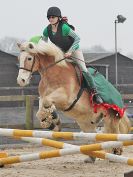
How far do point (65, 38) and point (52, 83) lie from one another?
2.29ft

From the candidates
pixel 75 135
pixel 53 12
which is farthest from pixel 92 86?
pixel 75 135

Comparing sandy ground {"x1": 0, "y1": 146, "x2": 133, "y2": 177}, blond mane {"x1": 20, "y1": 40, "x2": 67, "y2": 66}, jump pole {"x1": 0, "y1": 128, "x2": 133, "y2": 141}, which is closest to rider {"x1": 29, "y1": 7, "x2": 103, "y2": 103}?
blond mane {"x1": 20, "y1": 40, "x2": 67, "y2": 66}

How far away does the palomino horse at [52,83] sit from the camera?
6.52 m

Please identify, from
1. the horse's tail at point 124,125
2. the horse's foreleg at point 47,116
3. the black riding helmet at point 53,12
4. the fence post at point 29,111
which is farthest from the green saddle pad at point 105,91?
the fence post at point 29,111

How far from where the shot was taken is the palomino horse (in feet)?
21.4

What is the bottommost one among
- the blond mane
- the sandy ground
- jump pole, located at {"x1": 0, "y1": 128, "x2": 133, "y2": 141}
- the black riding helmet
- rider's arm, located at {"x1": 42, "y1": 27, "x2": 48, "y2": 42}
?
the sandy ground

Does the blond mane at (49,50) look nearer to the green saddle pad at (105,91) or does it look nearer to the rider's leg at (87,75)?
the rider's leg at (87,75)

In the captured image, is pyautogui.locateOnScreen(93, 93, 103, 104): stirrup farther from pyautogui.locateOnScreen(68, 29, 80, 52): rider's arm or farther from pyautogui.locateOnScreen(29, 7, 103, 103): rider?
pyautogui.locateOnScreen(68, 29, 80, 52): rider's arm

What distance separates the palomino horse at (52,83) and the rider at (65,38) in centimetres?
15

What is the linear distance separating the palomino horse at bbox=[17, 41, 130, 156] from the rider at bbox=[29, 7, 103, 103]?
15cm

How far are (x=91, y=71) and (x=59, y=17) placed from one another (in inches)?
42.4

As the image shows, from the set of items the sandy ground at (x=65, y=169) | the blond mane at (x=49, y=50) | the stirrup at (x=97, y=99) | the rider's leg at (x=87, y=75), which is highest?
the blond mane at (x=49, y=50)

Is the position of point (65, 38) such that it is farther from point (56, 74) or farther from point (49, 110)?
point (49, 110)

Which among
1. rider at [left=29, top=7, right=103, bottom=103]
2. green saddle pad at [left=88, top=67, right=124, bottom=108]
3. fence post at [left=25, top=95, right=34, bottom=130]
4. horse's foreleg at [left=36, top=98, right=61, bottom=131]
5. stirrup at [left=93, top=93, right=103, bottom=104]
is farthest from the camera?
fence post at [left=25, top=95, right=34, bottom=130]
